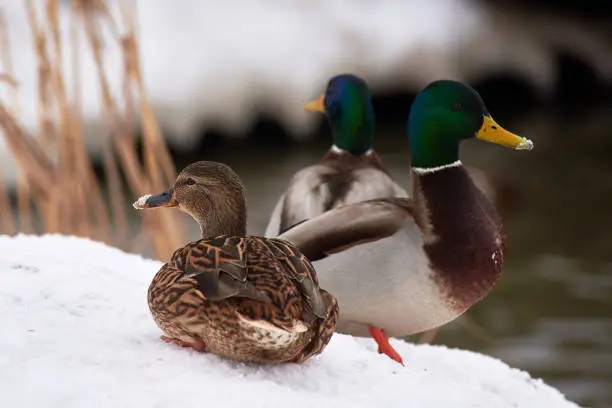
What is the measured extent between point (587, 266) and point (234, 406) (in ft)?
18.3

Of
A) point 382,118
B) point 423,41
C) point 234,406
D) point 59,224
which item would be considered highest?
point 234,406

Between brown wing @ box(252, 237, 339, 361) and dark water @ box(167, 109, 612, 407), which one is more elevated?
brown wing @ box(252, 237, 339, 361)

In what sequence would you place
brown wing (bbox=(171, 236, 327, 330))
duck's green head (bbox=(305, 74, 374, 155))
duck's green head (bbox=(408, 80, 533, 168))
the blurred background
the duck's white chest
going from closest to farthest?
brown wing (bbox=(171, 236, 327, 330)) → the duck's white chest → duck's green head (bbox=(408, 80, 533, 168)) → duck's green head (bbox=(305, 74, 374, 155)) → the blurred background

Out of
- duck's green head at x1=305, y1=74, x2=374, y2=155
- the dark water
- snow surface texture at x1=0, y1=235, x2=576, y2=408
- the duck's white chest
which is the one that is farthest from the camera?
the dark water

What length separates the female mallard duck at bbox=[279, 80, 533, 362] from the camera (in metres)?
2.83

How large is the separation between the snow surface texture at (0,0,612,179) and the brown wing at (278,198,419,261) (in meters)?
5.07

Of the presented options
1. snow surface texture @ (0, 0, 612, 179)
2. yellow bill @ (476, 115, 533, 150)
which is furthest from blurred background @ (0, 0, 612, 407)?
yellow bill @ (476, 115, 533, 150)

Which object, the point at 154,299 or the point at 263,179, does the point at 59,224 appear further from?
the point at 263,179

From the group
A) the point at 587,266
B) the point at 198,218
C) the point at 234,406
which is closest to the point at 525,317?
the point at 587,266

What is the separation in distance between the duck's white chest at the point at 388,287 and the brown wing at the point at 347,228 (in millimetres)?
23

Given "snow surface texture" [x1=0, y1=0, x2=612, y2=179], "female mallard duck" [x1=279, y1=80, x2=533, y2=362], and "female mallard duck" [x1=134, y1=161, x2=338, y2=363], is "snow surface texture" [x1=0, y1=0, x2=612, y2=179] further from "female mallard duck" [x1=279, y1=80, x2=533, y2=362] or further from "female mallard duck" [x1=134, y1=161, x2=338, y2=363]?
"female mallard duck" [x1=134, y1=161, x2=338, y2=363]

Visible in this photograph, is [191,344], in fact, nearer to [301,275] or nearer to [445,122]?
[301,275]

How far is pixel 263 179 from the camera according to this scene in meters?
8.34

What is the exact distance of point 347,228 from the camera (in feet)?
9.59
